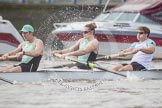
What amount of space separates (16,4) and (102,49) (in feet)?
55.1

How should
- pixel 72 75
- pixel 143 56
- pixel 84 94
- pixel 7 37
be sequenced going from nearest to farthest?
pixel 84 94 → pixel 72 75 → pixel 143 56 → pixel 7 37

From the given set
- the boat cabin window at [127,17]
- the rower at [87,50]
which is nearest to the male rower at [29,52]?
the rower at [87,50]

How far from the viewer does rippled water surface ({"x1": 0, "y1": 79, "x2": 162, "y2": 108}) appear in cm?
1110

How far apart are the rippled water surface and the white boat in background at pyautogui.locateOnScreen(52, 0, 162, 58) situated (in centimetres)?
751

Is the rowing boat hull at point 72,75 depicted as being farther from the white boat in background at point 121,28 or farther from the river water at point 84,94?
the white boat in background at point 121,28

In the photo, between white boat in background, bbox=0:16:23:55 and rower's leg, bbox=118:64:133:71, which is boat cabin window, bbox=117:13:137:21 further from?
rower's leg, bbox=118:64:133:71

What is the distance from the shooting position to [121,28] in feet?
71.6

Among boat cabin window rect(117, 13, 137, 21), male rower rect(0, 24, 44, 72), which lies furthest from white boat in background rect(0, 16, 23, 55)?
male rower rect(0, 24, 44, 72)

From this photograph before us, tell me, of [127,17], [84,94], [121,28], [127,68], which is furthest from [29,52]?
[127,17]

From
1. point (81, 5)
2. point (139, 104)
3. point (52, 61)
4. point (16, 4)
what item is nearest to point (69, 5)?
point (81, 5)

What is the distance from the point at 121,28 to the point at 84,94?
9662mm

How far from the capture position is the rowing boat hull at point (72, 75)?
13453 millimetres

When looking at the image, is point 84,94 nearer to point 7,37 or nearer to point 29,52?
point 29,52

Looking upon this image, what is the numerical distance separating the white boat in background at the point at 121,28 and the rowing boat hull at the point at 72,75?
7202mm
